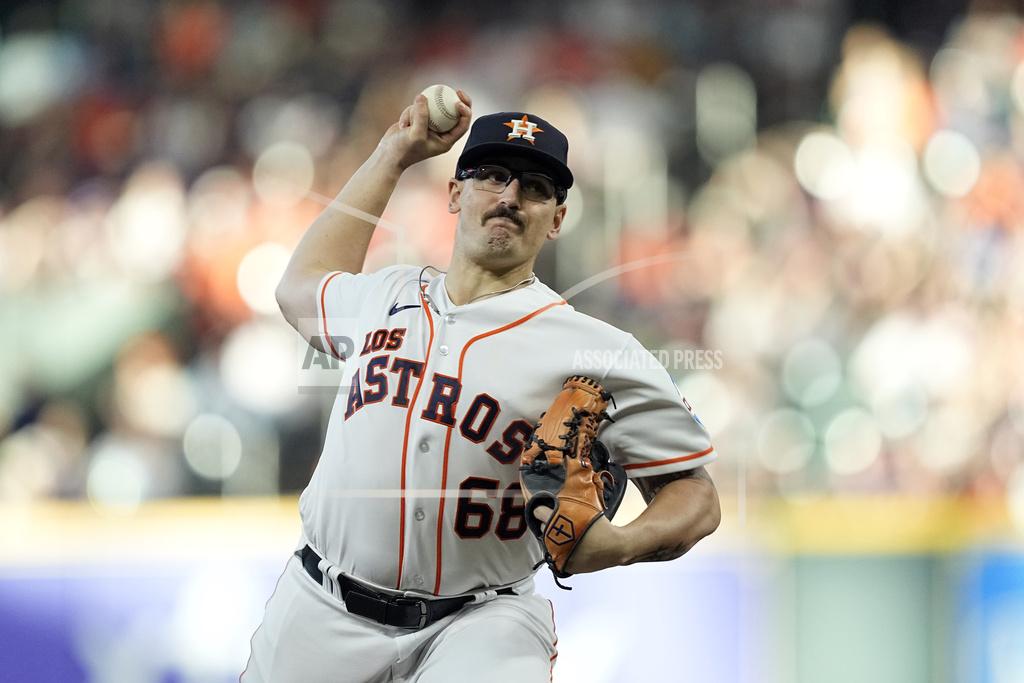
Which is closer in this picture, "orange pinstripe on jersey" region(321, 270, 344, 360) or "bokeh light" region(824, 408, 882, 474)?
"orange pinstripe on jersey" region(321, 270, 344, 360)

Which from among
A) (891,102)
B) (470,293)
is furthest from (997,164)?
(470,293)

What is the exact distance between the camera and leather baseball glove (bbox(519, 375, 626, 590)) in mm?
1648

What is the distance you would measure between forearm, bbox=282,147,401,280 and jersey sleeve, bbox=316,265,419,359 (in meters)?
0.06

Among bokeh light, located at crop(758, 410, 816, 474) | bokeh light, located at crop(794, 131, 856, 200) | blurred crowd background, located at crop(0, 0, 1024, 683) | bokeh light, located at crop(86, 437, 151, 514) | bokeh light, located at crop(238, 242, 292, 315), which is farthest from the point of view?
bokeh light, located at crop(794, 131, 856, 200)

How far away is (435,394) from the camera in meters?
1.92

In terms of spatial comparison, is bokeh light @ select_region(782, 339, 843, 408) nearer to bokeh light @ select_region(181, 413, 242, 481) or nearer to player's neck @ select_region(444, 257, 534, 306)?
bokeh light @ select_region(181, 413, 242, 481)

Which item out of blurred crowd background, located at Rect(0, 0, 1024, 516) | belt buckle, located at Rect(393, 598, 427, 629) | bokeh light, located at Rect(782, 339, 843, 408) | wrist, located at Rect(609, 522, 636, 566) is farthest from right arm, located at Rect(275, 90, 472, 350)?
bokeh light, located at Rect(782, 339, 843, 408)

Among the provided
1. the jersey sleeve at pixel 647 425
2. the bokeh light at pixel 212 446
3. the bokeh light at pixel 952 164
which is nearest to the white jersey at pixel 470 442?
the jersey sleeve at pixel 647 425

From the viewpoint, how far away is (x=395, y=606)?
189 cm

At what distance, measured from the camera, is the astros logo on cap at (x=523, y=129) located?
1929 mm

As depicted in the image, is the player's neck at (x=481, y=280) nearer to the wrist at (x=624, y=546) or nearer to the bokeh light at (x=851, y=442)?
the wrist at (x=624, y=546)

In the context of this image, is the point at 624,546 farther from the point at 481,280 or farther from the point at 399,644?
the point at 481,280

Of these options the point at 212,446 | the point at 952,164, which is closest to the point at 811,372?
the point at 952,164

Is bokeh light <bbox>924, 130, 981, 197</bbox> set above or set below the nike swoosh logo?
above
